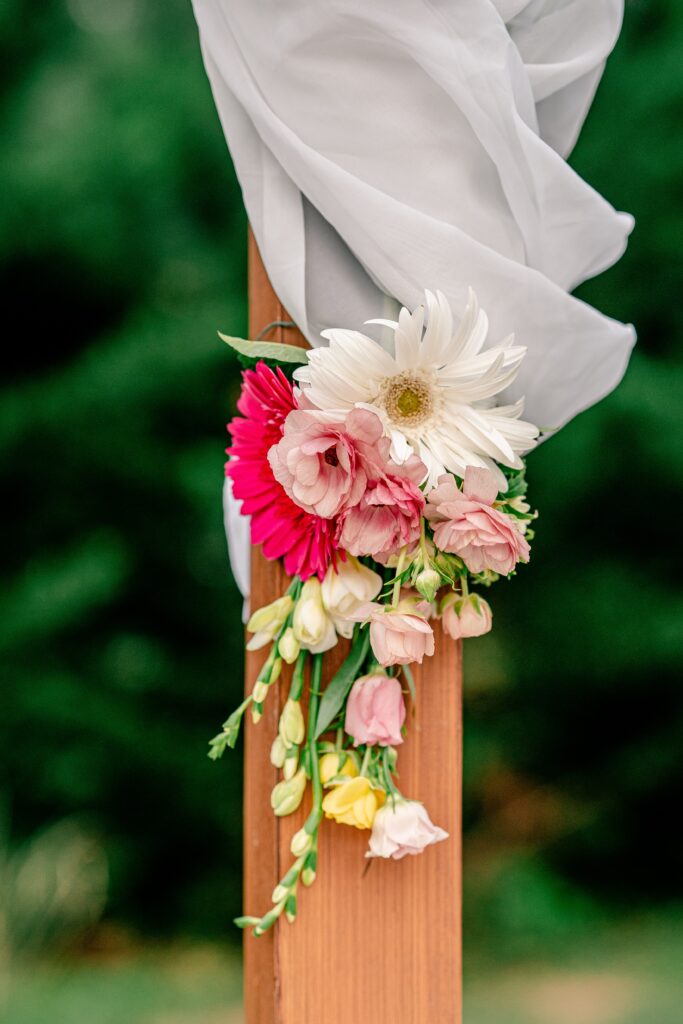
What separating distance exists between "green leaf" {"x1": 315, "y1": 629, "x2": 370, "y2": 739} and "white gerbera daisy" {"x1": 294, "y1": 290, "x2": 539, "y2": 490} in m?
0.15

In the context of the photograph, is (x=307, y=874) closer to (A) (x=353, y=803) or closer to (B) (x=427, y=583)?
(A) (x=353, y=803)

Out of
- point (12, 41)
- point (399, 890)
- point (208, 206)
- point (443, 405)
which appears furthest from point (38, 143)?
point (399, 890)

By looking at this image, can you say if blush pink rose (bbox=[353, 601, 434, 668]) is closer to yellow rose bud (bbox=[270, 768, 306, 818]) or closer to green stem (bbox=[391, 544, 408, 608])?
green stem (bbox=[391, 544, 408, 608])

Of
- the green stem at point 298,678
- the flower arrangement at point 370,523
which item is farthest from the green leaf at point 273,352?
the green stem at point 298,678

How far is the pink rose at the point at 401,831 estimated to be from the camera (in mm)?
603

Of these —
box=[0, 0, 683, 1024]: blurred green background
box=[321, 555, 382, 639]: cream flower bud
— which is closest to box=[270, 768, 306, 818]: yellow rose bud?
box=[321, 555, 382, 639]: cream flower bud

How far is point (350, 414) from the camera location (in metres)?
0.52

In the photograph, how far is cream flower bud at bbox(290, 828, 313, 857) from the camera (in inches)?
24.9

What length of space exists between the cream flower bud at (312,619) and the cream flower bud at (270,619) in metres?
0.01

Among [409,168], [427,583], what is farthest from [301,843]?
[409,168]

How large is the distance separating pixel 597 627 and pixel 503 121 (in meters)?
1.11

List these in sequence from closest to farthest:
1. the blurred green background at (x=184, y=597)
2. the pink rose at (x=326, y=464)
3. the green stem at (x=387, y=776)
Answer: the pink rose at (x=326, y=464) → the green stem at (x=387, y=776) → the blurred green background at (x=184, y=597)

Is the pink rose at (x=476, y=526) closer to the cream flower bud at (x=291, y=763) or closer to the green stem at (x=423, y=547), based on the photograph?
the green stem at (x=423, y=547)

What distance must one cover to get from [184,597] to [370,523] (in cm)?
108
